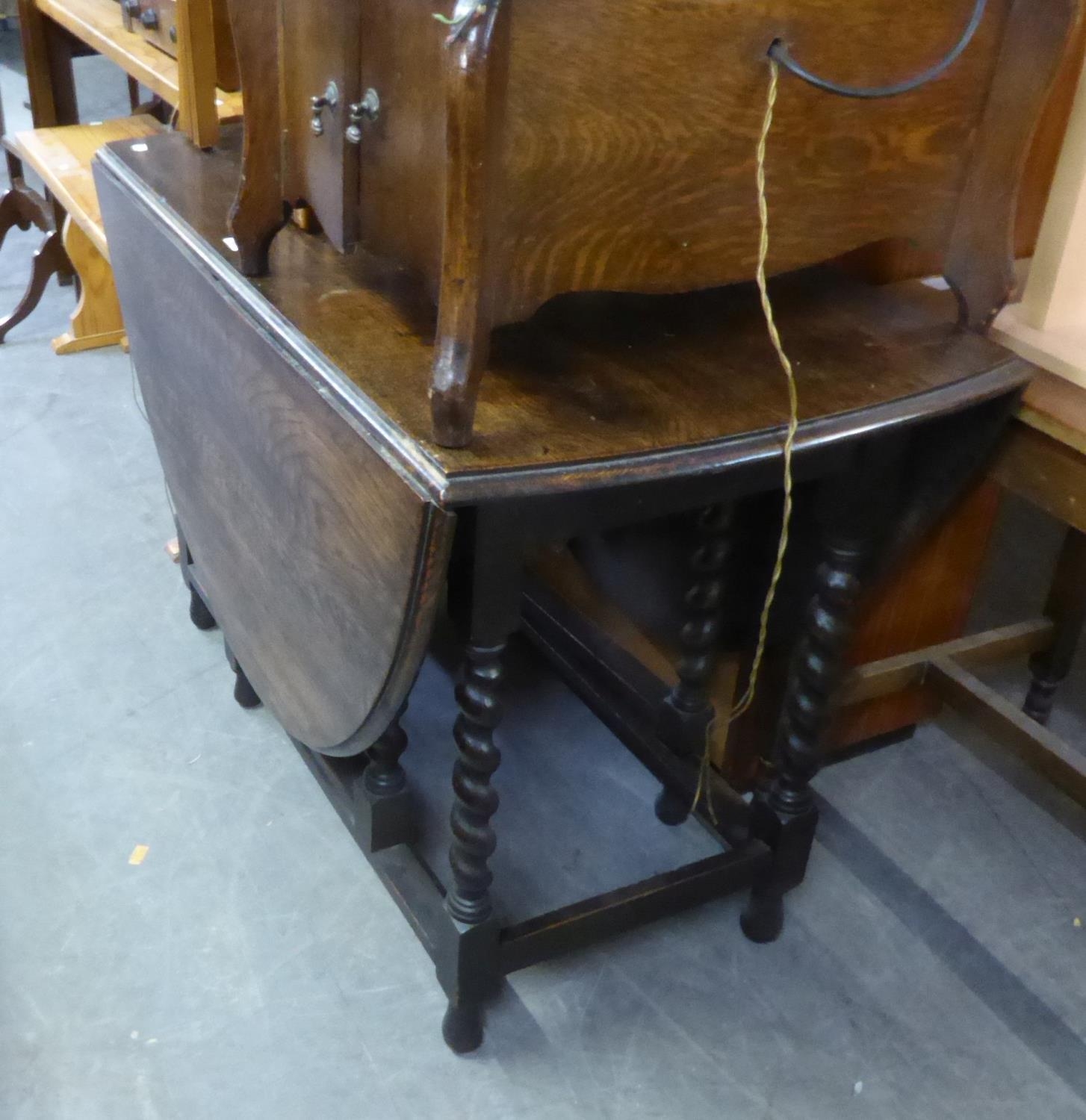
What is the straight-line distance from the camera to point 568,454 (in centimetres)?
92

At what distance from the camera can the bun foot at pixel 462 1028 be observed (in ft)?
4.34

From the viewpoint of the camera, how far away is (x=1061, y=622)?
171cm

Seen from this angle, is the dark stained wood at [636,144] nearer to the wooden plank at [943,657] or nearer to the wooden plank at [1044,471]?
the wooden plank at [1044,471]

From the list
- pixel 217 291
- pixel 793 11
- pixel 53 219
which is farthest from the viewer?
pixel 53 219

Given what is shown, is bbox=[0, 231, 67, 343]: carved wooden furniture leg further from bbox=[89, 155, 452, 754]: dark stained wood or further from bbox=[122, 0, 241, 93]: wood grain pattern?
bbox=[89, 155, 452, 754]: dark stained wood

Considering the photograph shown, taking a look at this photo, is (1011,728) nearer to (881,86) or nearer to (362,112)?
(881,86)

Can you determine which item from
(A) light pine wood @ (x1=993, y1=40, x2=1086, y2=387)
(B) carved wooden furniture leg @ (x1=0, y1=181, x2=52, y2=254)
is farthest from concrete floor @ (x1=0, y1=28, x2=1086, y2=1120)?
(B) carved wooden furniture leg @ (x1=0, y1=181, x2=52, y2=254)

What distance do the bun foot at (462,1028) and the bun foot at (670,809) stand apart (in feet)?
1.38

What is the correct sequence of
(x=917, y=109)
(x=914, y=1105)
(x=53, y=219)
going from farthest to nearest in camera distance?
1. (x=53, y=219)
2. (x=914, y=1105)
3. (x=917, y=109)

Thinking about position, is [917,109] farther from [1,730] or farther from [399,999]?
[1,730]

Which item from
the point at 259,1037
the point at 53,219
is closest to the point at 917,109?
the point at 259,1037

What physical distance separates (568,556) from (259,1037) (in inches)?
30.6

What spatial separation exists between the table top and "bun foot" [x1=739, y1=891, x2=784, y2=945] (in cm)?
69

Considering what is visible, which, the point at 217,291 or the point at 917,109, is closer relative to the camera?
the point at 917,109
